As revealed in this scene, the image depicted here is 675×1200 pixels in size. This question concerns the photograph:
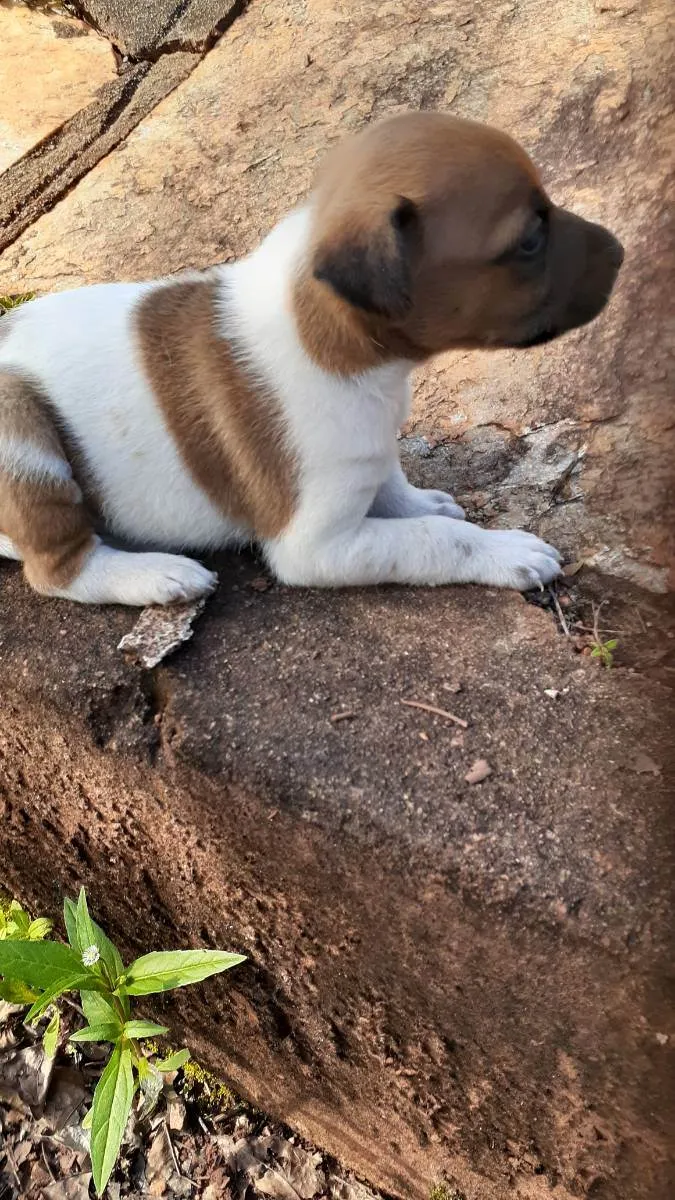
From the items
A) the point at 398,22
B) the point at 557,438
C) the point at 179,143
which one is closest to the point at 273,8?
the point at 398,22

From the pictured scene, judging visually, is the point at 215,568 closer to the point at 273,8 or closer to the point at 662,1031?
the point at 662,1031

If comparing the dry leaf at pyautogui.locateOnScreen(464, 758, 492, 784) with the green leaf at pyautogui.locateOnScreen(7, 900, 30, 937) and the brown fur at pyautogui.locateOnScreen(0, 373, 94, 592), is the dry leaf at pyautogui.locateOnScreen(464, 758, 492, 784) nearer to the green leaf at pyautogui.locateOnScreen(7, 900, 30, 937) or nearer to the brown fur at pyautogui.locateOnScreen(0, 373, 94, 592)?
the brown fur at pyautogui.locateOnScreen(0, 373, 94, 592)

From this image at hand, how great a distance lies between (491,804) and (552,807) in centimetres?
16

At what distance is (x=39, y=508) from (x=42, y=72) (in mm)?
5342

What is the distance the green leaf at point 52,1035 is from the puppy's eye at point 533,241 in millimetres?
3158

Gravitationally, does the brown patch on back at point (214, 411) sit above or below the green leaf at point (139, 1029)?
above

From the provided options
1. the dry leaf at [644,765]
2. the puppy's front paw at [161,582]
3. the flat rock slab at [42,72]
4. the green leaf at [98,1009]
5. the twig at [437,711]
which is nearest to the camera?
the dry leaf at [644,765]

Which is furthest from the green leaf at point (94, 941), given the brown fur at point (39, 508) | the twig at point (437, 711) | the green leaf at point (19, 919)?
the twig at point (437, 711)

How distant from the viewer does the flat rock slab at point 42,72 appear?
20.8 ft

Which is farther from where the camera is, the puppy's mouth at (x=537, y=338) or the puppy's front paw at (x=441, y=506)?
the puppy's front paw at (x=441, y=506)

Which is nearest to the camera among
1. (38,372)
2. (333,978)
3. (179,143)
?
(333,978)

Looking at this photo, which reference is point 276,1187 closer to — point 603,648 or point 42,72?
point 603,648

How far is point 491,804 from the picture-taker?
245 cm

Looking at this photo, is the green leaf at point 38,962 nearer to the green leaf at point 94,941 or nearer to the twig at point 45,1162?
the green leaf at point 94,941
